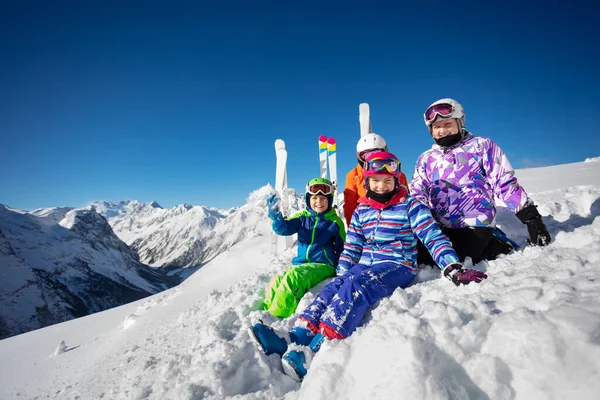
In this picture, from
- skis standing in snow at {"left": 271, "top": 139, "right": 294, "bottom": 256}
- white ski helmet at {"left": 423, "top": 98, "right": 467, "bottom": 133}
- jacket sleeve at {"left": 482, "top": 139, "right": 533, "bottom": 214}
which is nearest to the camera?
jacket sleeve at {"left": 482, "top": 139, "right": 533, "bottom": 214}

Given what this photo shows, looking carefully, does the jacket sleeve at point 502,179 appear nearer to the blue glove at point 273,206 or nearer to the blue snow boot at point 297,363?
the blue snow boot at point 297,363

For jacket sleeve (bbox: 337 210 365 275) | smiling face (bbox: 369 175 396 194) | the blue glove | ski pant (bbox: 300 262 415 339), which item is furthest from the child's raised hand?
ski pant (bbox: 300 262 415 339)

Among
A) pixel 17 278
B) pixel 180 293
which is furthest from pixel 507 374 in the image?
pixel 17 278

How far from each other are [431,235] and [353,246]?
1.01 meters

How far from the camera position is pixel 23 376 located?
4238 mm

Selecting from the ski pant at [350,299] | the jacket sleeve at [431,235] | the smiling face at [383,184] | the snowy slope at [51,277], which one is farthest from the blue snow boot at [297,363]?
the snowy slope at [51,277]

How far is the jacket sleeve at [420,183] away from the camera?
4.18m

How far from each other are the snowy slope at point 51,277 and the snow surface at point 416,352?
12505 cm

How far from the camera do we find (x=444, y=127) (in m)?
4.01

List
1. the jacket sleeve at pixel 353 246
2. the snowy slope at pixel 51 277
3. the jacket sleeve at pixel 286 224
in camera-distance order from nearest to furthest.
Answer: the jacket sleeve at pixel 353 246, the jacket sleeve at pixel 286 224, the snowy slope at pixel 51 277

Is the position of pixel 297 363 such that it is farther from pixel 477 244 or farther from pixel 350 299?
pixel 477 244

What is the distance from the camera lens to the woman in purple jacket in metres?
3.61

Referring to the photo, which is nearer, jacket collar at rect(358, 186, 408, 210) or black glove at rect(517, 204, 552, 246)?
black glove at rect(517, 204, 552, 246)

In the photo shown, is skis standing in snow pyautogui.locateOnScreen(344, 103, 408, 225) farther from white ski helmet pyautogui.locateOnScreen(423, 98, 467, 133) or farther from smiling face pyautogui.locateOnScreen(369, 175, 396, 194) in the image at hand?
smiling face pyautogui.locateOnScreen(369, 175, 396, 194)
